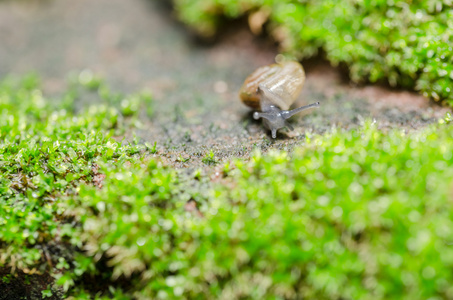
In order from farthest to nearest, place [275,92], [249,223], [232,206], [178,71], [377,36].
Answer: [178,71], [377,36], [275,92], [232,206], [249,223]

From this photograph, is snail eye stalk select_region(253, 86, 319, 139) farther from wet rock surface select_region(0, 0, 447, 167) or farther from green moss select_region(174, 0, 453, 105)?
green moss select_region(174, 0, 453, 105)

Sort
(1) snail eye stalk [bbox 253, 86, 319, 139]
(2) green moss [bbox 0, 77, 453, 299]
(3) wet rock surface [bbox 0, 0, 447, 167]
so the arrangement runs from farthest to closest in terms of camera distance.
Answer: (3) wet rock surface [bbox 0, 0, 447, 167] → (1) snail eye stalk [bbox 253, 86, 319, 139] → (2) green moss [bbox 0, 77, 453, 299]

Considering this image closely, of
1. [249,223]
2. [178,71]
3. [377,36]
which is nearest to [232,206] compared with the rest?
[249,223]

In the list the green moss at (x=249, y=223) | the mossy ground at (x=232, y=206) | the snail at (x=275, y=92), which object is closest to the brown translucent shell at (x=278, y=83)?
the snail at (x=275, y=92)

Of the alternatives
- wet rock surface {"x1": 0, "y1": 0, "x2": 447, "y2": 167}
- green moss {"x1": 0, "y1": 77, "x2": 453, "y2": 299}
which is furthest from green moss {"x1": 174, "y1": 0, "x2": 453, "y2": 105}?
green moss {"x1": 0, "y1": 77, "x2": 453, "y2": 299}

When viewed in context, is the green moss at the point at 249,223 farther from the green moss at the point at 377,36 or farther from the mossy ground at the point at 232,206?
the green moss at the point at 377,36

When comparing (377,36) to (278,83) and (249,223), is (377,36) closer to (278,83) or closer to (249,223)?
(278,83)
